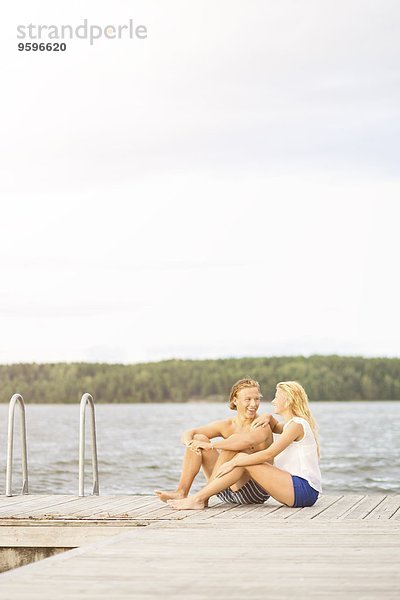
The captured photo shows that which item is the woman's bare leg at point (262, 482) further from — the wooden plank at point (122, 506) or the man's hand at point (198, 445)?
→ the wooden plank at point (122, 506)

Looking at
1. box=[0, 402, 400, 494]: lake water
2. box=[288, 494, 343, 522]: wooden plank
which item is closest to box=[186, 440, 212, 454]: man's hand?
box=[288, 494, 343, 522]: wooden plank

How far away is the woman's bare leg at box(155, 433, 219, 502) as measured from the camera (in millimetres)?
8836

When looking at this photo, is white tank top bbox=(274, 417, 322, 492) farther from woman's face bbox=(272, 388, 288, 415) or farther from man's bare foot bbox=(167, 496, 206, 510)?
man's bare foot bbox=(167, 496, 206, 510)

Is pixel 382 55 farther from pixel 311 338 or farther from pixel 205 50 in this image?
pixel 311 338

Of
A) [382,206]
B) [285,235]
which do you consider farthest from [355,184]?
[285,235]

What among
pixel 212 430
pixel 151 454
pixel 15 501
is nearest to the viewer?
pixel 212 430

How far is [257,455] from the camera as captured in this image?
330 inches

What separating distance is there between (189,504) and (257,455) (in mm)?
645

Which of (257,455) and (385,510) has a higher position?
(257,455)

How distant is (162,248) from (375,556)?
41325 mm

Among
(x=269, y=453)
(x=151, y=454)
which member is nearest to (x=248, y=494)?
(x=269, y=453)

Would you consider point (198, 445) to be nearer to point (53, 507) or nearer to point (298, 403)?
point (298, 403)

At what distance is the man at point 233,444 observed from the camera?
8633 mm

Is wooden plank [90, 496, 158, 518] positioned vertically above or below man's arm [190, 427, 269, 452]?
below
